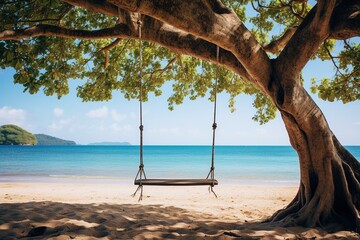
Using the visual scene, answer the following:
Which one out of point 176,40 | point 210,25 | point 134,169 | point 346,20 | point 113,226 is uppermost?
point 346,20

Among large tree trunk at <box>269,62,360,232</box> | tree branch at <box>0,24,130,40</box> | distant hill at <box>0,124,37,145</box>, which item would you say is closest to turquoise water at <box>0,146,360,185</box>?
large tree trunk at <box>269,62,360,232</box>

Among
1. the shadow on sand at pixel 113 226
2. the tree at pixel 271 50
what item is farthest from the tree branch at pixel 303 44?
the shadow on sand at pixel 113 226

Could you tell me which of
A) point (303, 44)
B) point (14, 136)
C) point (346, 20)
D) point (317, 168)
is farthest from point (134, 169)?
point (14, 136)

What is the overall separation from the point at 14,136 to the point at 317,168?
397 ft

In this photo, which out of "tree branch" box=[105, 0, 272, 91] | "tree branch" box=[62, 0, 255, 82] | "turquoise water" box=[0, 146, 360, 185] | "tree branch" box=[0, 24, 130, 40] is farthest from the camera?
"turquoise water" box=[0, 146, 360, 185]

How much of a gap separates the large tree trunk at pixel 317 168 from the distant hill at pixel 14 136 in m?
120

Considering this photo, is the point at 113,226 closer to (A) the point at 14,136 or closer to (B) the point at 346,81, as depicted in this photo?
(B) the point at 346,81

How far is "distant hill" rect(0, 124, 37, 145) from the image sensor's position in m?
107

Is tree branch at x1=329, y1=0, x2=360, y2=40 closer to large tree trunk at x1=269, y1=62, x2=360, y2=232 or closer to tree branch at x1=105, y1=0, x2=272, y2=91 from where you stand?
large tree trunk at x1=269, y1=62, x2=360, y2=232

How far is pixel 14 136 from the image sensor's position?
10744 cm

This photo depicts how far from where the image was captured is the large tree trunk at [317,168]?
4.40 m

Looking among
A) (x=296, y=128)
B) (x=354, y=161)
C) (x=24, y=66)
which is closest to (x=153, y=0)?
(x=296, y=128)

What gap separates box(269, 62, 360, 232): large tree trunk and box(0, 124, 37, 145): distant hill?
119785 mm

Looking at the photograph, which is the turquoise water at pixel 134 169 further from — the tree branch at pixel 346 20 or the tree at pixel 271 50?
the tree branch at pixel 346 20
